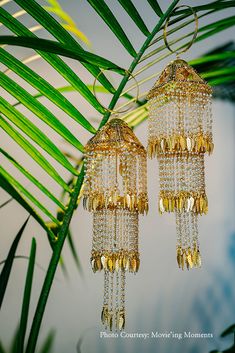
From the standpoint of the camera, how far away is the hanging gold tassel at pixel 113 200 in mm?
776

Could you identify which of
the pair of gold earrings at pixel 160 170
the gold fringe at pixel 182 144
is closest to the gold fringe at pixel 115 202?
the pair of gold earrings at pixel 160 170

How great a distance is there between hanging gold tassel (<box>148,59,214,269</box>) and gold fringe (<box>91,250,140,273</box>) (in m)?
0.10

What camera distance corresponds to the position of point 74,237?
1.32 metres

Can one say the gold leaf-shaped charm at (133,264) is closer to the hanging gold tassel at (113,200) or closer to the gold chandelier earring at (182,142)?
the hanging gold tassel at (113,200)

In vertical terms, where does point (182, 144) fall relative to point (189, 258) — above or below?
above

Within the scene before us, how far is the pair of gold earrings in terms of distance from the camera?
2.39ft

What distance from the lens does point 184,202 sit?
724mm

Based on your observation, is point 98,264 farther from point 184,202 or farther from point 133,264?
point 184,202

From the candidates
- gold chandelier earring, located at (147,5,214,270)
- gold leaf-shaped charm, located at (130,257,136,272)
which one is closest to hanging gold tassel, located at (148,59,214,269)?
gold chandelier earring, located at (147,5,214,270)

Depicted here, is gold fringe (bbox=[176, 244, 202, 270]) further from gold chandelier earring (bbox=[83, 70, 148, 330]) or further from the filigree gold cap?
the filigree gold cap

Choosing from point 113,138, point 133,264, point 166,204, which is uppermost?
point 113,138

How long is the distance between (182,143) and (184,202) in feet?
0.32

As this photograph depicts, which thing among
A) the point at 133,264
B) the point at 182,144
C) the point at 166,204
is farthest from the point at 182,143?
the point at 133,264

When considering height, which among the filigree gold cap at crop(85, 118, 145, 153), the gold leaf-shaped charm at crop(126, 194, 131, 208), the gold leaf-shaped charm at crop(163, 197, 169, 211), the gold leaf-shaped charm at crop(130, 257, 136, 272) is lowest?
the gold leaf-shaped charm at crop(130, 257, 136, 272)
